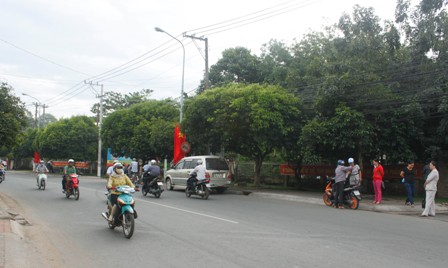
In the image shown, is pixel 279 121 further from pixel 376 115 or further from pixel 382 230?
pixel 382 230

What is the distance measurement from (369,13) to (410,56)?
3.15m

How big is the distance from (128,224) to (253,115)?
12.5 metres

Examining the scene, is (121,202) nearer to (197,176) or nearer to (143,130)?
(197,176)

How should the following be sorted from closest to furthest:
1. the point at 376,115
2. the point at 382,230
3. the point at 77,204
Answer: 1. the point at 382,230
2. the point at 77,204
3. the point at 376,115

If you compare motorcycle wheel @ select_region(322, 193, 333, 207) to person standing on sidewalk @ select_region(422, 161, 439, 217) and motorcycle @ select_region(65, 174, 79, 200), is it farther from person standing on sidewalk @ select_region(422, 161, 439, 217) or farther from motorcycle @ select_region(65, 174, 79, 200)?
motorcycle @ select_region(65, 174, 79, 200)

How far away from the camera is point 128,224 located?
870 centimetres

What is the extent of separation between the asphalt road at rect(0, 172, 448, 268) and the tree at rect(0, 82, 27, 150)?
5.72m

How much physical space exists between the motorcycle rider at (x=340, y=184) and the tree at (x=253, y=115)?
5.46m

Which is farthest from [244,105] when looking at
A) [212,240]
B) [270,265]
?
[270,265]

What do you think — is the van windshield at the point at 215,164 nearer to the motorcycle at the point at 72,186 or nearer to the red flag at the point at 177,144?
the motorcycle at the point at 72,186

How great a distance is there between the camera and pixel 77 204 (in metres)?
15.0

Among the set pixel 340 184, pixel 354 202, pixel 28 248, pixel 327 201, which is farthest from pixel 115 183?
pixel 327 201

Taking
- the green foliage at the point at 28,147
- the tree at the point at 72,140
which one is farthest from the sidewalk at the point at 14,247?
the green foliage at the point at 28,147

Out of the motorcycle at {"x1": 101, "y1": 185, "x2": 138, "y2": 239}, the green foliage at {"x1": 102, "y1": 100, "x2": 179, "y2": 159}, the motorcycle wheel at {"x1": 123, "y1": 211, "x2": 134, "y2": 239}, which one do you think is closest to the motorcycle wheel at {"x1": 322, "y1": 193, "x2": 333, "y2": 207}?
the motorcycle at {"x1": 101, "y1": 185, "x2": 138, "y2": 239}
